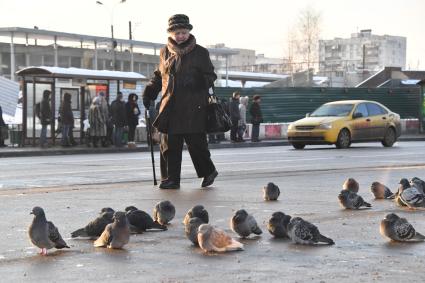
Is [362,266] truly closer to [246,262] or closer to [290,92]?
[246,262]

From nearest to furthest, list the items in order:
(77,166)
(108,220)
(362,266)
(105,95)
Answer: (362,266), (108,220), (77,166), (105,95)

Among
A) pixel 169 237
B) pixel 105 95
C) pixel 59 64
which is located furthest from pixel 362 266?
Answer: pixel 59 64

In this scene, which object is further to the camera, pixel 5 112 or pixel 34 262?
pixel 5 112

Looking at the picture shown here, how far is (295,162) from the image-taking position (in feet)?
53.1

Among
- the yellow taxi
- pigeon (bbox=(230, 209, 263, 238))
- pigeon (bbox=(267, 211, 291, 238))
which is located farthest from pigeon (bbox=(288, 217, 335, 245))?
the yellow taxi

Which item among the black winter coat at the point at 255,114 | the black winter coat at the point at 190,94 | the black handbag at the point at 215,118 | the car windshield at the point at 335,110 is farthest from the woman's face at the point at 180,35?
the black winter coat at the point at 255,114

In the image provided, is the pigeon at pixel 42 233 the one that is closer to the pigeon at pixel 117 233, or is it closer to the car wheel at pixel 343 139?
the pigeon at pixel 117 233

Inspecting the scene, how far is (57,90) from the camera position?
86.1ft

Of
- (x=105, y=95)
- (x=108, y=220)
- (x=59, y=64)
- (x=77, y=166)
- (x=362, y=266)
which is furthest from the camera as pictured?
(x=59, y=64)

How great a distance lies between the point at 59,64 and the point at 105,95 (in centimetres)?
5564

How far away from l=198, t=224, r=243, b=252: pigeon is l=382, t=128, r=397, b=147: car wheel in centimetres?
2076

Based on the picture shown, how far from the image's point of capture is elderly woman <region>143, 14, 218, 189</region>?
32.8ft

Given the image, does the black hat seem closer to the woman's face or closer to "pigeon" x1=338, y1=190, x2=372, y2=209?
the woman's face

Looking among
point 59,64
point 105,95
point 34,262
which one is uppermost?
point 59,64
